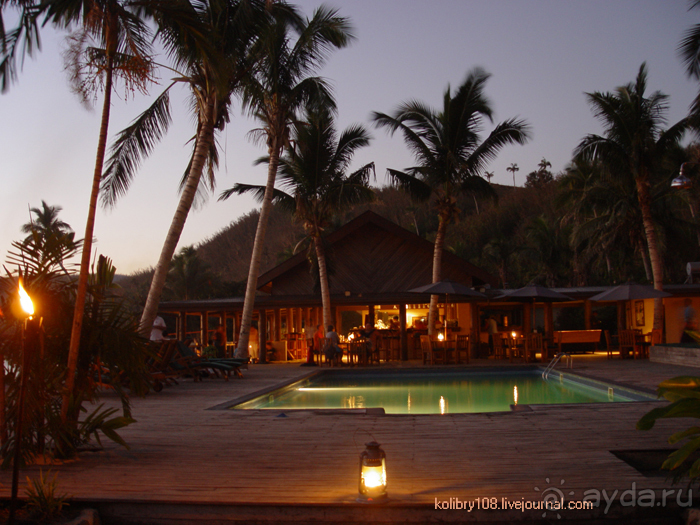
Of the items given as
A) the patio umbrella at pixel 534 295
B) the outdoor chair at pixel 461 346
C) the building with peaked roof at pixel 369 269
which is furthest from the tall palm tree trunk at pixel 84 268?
the building with peaked roof at pixel 369 269

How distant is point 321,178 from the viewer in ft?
55.7

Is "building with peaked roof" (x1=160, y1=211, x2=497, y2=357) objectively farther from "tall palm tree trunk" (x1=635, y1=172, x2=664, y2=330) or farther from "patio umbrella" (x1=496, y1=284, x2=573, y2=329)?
"tall palm tree trunk" (x1=635, y1=172, x2=664, y2=330)

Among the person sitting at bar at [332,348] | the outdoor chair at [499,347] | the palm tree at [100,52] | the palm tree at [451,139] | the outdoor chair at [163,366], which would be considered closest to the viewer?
the palm tree at [100,52]

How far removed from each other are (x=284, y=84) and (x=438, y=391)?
28.2ft

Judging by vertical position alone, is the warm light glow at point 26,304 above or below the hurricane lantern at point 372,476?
above

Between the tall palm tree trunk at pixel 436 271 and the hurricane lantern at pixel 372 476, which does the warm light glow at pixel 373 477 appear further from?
the tall palm tree trunk at pixel 436 271

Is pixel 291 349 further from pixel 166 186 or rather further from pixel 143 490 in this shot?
pixel 166 186

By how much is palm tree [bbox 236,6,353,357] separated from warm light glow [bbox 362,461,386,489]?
1121 cm

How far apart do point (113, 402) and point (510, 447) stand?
255 inches

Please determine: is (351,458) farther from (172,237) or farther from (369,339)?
(369,339)

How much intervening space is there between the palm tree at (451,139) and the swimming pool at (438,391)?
123 inches

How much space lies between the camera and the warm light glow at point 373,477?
3986 mm

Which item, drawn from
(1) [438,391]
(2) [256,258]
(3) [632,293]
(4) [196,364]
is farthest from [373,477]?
(3) [632,293]

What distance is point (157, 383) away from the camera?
425 inches
